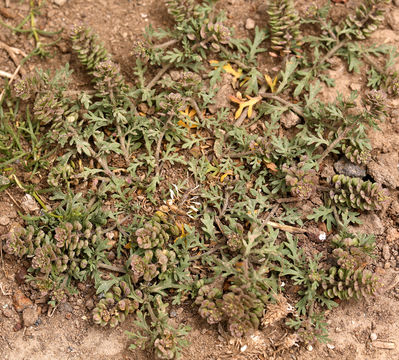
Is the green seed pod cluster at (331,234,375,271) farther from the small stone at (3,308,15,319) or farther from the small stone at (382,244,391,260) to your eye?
the small stone at (3,308,15,319)

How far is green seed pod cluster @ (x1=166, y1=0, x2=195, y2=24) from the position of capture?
439 centimetres

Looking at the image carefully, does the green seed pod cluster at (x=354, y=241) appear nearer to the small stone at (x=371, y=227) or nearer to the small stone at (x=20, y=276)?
the small stone at (x=371, y=227)

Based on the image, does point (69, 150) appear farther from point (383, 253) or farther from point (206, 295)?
point (383, 253)

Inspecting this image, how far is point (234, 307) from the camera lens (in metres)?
3.62

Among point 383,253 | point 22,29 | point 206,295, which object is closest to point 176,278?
point 206,295

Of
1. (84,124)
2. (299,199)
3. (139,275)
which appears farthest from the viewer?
(84,124)

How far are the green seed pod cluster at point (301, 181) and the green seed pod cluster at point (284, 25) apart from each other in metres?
1.24

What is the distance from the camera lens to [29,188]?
4.15m

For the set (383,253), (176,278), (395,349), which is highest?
(176,278)

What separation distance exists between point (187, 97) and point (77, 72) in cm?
114

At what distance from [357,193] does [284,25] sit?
172 cm

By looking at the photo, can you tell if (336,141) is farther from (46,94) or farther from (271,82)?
(46,94)

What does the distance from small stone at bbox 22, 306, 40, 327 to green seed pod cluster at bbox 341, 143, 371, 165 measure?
2.96 meters

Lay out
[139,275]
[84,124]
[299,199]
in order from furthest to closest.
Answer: [84,124] → [299,199] → [139,275]
